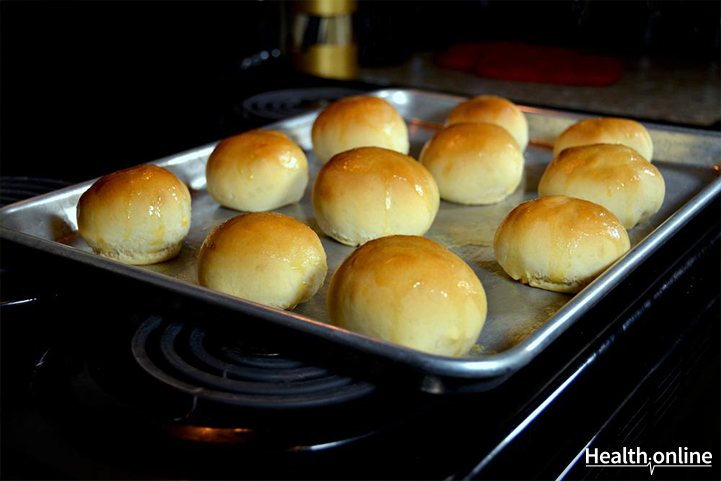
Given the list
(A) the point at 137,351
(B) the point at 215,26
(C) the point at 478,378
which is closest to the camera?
(C) the point at 478,378

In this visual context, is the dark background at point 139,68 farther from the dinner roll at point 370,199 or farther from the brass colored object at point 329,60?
the dinner roll at point 370,199

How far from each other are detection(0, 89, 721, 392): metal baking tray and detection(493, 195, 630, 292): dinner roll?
0.10ft

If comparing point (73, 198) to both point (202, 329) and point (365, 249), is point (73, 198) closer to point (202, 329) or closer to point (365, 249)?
point (202, 329)

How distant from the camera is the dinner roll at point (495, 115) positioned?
1827 millimetres

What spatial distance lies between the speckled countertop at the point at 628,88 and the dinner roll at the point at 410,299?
178 centimetres

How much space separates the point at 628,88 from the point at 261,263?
7.85 ft

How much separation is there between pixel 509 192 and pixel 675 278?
49 cm

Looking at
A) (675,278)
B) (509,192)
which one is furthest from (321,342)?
(509,192)

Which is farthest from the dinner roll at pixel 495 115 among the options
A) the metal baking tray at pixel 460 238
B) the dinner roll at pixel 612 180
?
the dinner roll at pixel 612 180

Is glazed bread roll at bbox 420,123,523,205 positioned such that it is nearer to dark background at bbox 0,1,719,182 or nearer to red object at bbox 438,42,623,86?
dark background at bbox 0,1,719,182

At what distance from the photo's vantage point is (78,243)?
138cm

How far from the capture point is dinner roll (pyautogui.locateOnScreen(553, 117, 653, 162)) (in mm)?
1699

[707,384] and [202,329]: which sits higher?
[202,329]

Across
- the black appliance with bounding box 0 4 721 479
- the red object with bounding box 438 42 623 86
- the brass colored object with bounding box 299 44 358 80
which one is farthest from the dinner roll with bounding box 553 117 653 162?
the red object with bounding box 438 42 623 86
